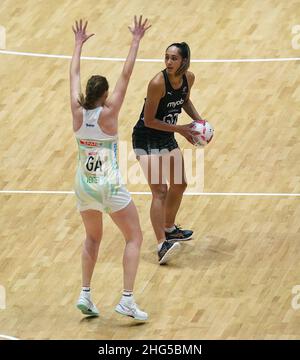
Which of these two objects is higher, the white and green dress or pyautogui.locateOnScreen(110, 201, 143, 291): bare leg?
the white and green dress

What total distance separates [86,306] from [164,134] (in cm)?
210

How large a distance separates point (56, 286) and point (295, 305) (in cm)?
216

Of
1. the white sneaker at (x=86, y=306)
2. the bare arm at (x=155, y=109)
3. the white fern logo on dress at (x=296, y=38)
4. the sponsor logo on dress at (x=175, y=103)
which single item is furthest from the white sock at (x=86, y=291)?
the white fern logo on dress at (x=296, y=38)

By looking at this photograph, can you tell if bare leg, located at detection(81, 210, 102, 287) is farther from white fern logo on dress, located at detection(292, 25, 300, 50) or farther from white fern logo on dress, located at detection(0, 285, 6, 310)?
white fern logo on dress, located at detection(292, 25, 300, 50)

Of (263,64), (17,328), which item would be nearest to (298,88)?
(263,64)

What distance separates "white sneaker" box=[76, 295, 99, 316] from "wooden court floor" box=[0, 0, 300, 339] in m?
0.08

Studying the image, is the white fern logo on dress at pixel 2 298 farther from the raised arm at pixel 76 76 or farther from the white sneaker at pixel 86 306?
the raised arm at pixel 76 76

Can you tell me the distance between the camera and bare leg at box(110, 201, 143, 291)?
394 inches

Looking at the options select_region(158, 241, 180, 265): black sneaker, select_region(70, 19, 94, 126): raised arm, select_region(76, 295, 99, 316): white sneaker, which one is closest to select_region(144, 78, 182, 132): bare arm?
select_region(158, 241, 180, 265): black sneaker

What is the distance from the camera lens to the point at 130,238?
33.1 ft

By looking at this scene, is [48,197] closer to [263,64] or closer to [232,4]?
[263,64]

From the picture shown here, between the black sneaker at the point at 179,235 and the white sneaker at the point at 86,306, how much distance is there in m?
1.71

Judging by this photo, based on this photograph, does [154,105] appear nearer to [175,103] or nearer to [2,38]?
[175,103]

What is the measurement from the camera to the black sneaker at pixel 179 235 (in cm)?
1180
